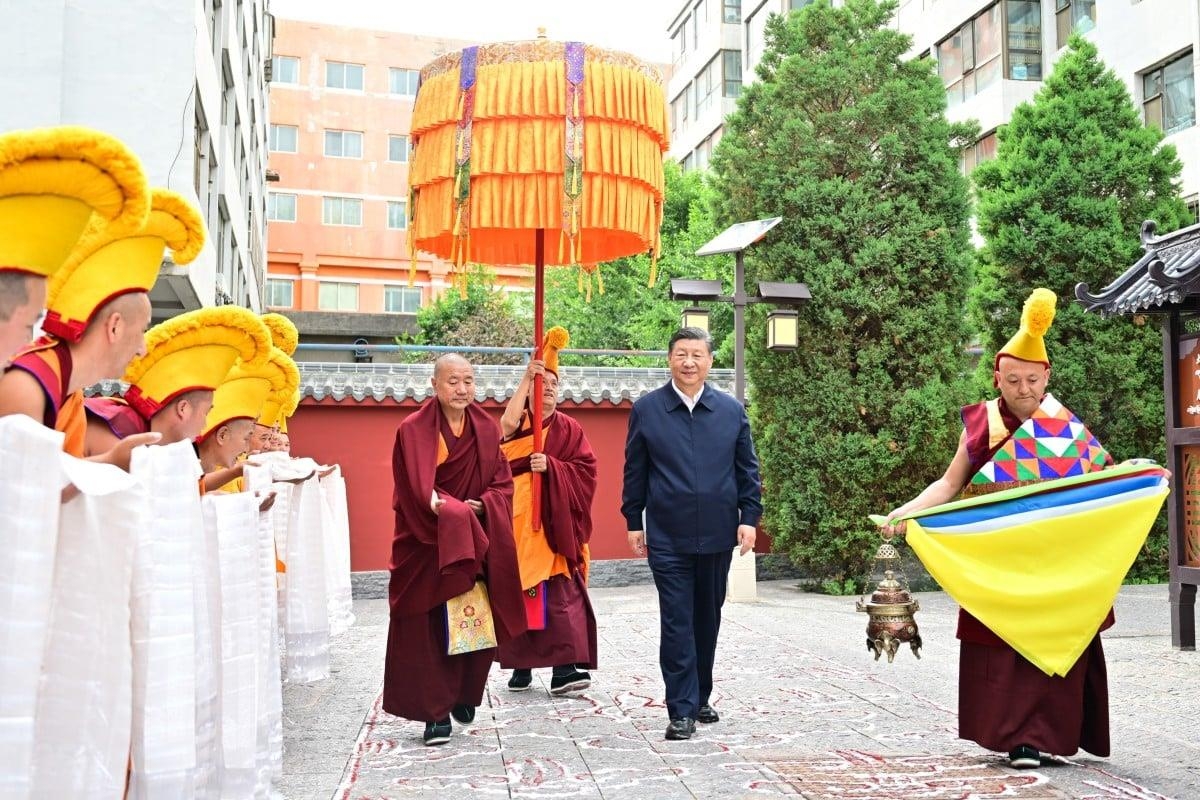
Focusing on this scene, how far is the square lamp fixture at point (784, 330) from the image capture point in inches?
454

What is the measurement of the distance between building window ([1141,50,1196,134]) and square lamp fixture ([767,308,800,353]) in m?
7.73

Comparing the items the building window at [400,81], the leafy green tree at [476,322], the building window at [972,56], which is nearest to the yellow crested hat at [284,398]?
the building window at [972,56]

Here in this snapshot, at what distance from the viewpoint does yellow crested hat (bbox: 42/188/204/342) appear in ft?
8.91

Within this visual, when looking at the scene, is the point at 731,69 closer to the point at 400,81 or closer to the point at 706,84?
the point at 706,84

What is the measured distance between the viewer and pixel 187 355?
361 centimetres

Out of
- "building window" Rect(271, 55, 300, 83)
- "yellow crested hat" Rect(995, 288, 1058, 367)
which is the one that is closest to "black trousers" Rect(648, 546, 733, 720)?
"yellow crested hat" Rect(995, 288, 1058, 367)

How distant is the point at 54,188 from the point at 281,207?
34.1 metres

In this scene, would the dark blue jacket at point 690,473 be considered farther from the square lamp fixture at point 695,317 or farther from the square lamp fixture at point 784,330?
the square lamp fixture at point 784,330

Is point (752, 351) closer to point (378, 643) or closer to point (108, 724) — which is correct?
point (378, 643)

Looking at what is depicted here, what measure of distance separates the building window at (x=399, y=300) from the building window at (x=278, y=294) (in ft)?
9.52

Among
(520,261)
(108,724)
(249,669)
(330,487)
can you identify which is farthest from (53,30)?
(108,724)

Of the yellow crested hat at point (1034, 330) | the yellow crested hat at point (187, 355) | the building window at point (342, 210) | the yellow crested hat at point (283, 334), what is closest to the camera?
the yellow crested hat at point (187, 355)

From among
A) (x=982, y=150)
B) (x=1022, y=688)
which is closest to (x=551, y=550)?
(x=1022, y=688)

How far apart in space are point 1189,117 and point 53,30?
1439 centimetres
